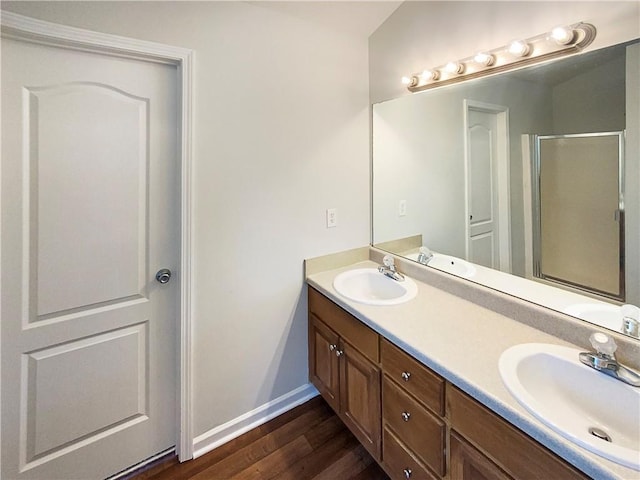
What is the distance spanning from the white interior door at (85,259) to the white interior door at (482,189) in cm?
146

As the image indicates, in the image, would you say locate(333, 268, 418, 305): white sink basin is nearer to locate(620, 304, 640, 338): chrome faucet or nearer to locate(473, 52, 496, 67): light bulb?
locate(620, 304, 640, 338): chrome faucet

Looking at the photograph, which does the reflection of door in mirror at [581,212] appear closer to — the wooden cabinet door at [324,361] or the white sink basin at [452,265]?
the white sink basin at [452,265]

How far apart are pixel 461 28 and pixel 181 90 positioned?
1361 mm

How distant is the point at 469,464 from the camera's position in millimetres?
928

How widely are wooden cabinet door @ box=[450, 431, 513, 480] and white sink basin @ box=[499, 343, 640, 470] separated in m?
0.23

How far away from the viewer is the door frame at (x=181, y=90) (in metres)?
1.09

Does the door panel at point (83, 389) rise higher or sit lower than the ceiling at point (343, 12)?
lower

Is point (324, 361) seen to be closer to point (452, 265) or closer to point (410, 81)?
point (452, 265)

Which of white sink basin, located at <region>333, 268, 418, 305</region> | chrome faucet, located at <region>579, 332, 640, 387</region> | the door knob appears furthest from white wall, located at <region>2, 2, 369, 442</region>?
chrome faucet, located at <region>579, 332, 640, 387</region>

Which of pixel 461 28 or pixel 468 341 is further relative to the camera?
pixel 461 28

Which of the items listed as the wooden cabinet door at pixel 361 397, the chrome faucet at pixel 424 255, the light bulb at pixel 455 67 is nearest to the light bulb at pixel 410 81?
the light bulb at pixel 455 67

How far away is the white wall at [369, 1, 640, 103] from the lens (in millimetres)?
1010

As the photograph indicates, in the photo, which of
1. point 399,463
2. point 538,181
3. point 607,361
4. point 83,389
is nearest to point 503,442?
point 607,361

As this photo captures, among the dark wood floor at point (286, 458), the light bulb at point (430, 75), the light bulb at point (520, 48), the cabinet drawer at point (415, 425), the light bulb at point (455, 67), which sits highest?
the light bulb at point (430, 75)
